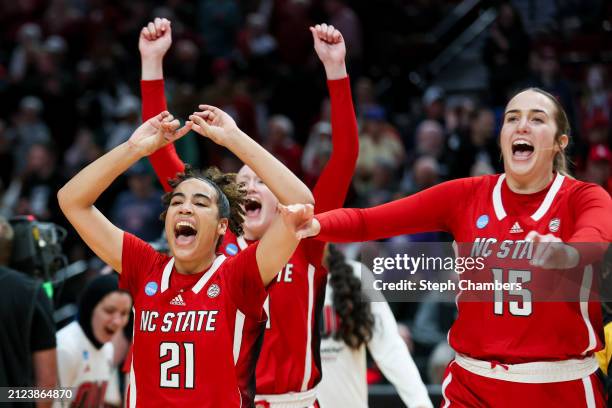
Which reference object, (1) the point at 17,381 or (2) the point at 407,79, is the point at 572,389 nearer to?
(1) the point at 17,381

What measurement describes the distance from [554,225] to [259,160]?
4.22 ft

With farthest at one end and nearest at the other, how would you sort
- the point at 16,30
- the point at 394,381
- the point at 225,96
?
the point at 16,30 → the point at 225,96 → the point at 394,381

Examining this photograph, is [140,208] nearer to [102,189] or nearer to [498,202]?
[102,189]

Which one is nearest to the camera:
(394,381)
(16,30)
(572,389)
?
(572,389)

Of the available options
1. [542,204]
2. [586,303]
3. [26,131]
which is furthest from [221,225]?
[26,131]

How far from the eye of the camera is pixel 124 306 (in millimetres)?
6586

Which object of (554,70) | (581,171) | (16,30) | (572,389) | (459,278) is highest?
(16,30)

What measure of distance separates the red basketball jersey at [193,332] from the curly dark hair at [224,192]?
1.01 feet

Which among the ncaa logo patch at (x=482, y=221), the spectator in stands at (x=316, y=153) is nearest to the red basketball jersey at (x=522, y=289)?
the ncaa logo patch at (x=482, y=221)

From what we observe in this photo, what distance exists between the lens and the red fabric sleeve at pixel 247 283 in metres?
4.32

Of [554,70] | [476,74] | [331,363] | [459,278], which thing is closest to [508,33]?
[554,70]

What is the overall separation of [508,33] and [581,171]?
7.25ft

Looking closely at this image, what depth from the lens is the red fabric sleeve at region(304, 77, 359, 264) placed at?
5094 mm

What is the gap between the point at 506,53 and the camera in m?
11.2
